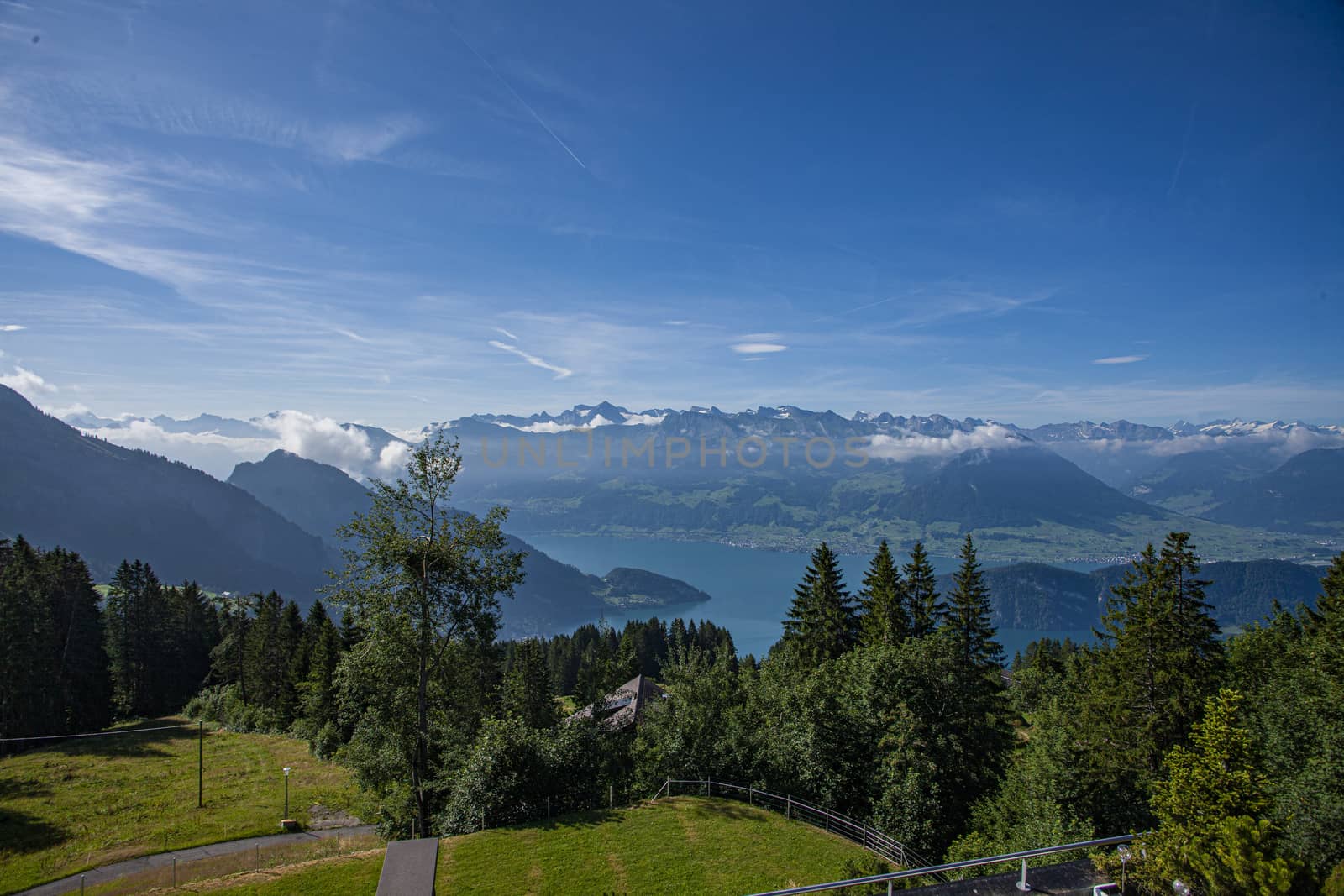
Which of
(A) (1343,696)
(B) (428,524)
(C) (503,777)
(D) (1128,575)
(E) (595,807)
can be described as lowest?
(E) (595,807)

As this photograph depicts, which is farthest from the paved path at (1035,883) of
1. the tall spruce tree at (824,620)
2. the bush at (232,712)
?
the bush at (232,712)

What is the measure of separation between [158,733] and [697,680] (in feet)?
157

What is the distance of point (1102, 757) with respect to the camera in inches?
882

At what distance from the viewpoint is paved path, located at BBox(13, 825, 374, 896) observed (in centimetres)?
1997

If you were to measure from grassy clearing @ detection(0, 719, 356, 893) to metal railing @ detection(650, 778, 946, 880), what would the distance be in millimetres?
19608

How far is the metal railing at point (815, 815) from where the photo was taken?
18391 mm

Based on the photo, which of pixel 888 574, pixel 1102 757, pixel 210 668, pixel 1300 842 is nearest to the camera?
pixel 1300 842

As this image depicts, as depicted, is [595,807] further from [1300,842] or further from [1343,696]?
[1343,696]

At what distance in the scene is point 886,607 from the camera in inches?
1284

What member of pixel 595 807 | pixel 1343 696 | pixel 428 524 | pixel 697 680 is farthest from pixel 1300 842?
pixel 428 524

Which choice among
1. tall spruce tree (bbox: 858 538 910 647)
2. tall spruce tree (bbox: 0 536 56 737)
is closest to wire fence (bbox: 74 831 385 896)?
tall spruce tree (bbox: 858 538 910 647)

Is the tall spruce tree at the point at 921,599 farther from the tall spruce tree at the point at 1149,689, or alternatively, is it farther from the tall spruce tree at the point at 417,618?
the tall spruce tree at the point at 417,618

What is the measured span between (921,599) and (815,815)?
16.1 meters

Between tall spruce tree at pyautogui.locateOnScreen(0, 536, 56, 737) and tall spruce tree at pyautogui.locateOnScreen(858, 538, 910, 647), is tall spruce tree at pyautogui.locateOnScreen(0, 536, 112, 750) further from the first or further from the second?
tall spruce tree at pyautogui.locateOnScreen(858, 538, 910, 647)
